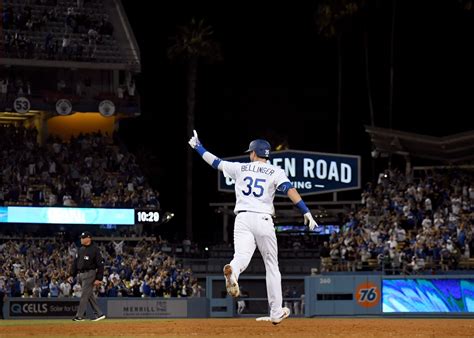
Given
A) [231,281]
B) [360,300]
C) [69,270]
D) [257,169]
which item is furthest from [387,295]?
[231,281]

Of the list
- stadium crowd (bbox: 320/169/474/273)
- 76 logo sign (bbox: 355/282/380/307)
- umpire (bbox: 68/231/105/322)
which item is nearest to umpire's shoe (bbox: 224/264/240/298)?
umpire (bbox: 68/231/105/322)

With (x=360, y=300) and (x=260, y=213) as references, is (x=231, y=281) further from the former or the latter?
(x=360, y=300)

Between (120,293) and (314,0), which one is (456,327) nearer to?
(120,293)

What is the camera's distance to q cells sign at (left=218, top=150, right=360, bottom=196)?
4753 centimetres

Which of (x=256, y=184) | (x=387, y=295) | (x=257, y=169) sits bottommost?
(x=387, y=295)

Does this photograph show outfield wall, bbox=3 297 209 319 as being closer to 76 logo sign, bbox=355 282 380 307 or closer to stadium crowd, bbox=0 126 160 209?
76 logo sign, bbox=355 282 380 307

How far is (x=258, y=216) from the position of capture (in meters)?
15.6

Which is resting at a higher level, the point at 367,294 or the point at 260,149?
the point at 260,149

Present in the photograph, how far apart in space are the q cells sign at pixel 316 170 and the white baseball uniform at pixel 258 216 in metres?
31.0

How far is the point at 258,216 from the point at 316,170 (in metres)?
32.3

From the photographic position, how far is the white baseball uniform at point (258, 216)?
15570 millimetres

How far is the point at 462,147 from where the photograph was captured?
139ft

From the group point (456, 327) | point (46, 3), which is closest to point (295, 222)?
point (46, 3)

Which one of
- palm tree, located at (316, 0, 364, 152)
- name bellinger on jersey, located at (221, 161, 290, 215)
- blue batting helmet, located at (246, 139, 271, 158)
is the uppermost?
palm tree, located at (316, 0, 364, 152)
